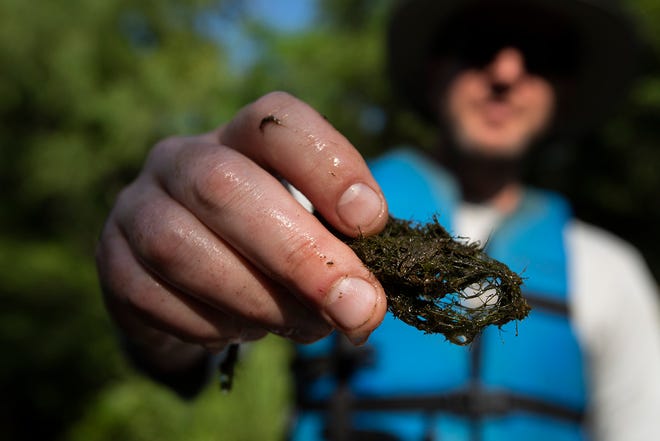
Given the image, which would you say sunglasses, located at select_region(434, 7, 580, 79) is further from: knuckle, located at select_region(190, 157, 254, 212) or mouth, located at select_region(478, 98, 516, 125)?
knuckle, located at select_region(190, 157, 254, 212)

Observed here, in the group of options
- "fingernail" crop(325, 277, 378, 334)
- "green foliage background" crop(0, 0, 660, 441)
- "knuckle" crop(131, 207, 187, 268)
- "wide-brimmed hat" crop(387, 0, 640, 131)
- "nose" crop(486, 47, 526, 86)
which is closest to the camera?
"fingernail" crop(325, 277, 378, 334)

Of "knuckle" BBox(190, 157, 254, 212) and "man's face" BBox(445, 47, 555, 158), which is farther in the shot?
"man's face" BBox(445, 47, 555, 158)

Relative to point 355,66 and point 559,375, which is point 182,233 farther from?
point 355,66

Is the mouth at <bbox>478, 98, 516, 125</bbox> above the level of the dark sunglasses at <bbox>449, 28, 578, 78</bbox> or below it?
below

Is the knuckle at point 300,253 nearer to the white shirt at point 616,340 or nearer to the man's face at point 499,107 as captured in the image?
the white shirt at point 616,340

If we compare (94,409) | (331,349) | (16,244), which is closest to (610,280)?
(331,349)

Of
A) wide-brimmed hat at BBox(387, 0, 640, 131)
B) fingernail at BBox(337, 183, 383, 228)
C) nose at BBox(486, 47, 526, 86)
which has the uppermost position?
wide-brimmed hat at BBox(387, 0, 640, 131)

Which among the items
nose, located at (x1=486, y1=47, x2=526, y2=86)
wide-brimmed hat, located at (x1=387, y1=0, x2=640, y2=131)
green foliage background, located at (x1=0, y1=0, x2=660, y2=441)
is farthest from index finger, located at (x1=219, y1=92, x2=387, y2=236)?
green foliage background, located at (x1=0, y1=0, x2=660, y2=441)
